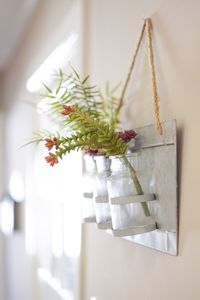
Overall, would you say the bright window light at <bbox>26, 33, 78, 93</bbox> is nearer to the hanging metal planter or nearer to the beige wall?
the beige wall

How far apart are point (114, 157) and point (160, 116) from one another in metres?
0.16

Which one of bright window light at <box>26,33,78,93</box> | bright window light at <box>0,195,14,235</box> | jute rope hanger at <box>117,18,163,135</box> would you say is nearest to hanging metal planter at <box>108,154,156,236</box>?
jute rope hanger at <box>117,18,163,135</box>

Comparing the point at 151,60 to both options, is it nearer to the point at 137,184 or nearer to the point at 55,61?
the point at 137,184

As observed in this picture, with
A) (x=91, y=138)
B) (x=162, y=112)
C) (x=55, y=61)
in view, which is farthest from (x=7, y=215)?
(x=162, y=112)

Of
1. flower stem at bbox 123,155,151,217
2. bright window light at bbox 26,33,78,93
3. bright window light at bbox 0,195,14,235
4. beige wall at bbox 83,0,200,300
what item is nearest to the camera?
beige wall at bbox 83,0,200,300

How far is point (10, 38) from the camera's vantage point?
103 inches

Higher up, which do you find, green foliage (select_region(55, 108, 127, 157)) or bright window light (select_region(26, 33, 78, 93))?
bright window light (select_region(26, 33, 78, 93))

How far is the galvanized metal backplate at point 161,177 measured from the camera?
30.8 inches

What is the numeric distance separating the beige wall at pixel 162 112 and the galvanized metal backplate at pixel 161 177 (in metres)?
0.02

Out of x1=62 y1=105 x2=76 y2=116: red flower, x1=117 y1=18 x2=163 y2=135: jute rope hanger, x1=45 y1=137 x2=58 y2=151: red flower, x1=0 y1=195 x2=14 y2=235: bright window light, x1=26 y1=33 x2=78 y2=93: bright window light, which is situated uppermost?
x1=26 y1=33 x2=78 y2=93: bright window light

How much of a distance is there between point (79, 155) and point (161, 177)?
68cm

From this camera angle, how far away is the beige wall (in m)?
0.74

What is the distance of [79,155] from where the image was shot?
1.46 metres

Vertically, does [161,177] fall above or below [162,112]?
below
